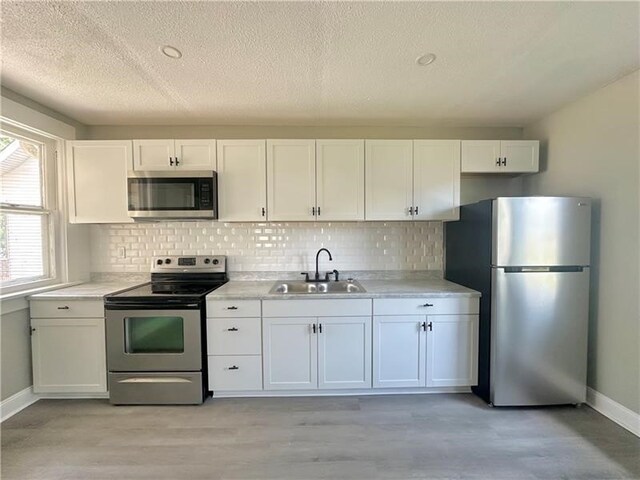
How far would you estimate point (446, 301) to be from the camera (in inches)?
97.9

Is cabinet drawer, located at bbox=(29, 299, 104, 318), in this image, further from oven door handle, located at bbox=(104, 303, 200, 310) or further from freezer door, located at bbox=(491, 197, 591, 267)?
freezer door, located at bbox=(491, 197, 591, 267)

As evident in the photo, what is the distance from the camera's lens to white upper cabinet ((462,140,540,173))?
280cm

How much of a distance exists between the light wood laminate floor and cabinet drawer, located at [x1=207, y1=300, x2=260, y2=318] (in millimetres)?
718

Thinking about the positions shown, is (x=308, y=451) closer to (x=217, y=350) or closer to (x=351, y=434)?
(x=351, y=434)

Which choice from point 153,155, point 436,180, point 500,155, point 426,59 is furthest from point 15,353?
point 500,155

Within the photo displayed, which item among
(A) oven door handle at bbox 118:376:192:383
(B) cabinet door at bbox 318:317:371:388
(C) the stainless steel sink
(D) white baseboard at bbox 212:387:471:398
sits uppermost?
(C) the stainless steel sink

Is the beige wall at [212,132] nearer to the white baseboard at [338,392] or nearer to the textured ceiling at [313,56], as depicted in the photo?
Answer: the textured ceiling at [313,56]

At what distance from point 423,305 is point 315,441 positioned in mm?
1282

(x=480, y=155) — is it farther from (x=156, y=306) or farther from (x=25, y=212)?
(x=25, y=212)

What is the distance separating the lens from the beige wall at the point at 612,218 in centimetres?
204

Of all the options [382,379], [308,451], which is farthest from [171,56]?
[382,379]

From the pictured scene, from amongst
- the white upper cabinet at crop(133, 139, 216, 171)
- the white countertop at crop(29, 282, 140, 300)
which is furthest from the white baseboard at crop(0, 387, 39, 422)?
the white upper cabinet at crop(133, 139, 216, 171)

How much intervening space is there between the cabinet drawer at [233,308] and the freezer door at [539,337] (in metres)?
1.87

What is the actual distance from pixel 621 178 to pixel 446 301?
147 cm
